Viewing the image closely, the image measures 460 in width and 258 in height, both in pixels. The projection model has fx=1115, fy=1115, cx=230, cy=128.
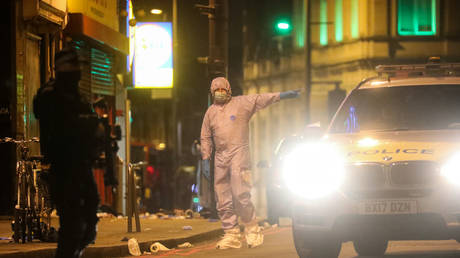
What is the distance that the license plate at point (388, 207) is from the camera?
390 inches

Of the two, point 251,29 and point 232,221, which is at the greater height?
point 251,29

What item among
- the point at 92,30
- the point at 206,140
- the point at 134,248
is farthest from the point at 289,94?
the point at 92,30

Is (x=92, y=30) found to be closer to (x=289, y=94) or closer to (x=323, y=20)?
(x=289, y=94)

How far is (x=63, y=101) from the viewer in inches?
342

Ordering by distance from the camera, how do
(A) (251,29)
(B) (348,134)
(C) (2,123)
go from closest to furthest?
1. (B) (348,134)
2. (C) (2,123)
3. (A) (251,29)

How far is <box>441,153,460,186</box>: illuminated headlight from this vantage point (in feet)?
32.7

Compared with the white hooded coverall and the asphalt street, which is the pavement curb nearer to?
the asphalt street

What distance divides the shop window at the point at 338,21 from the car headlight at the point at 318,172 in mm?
36256

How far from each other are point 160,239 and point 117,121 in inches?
435

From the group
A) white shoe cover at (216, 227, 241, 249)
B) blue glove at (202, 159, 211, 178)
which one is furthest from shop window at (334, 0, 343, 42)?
white shoe cover at (216, 227, 241, 249)

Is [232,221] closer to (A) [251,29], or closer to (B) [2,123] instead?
(B) [2,123]

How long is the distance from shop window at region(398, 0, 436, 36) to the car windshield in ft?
109

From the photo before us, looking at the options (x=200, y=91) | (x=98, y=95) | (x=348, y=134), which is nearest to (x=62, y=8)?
(x=98, y=95)

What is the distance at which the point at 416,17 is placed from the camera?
4512cm
